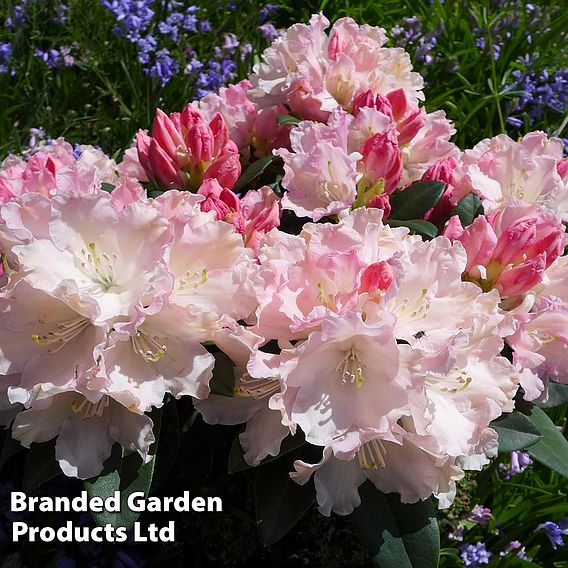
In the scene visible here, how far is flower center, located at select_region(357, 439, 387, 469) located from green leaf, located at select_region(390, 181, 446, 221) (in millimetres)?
423

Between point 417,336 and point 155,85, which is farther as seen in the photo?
point 155,85

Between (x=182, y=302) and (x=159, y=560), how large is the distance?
83 cm

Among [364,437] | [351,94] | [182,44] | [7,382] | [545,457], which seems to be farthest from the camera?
[182,44]

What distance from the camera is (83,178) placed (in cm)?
99

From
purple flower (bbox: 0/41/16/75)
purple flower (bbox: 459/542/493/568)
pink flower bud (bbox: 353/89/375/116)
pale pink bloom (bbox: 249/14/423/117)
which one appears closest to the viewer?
pink flower bud (bbox: 353/89/375/116)

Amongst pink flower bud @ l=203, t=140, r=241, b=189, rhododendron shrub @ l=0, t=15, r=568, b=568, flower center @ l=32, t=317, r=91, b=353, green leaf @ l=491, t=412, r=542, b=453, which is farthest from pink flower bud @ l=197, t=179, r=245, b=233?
green leaf @ l=491, t=412, r=542, b=453

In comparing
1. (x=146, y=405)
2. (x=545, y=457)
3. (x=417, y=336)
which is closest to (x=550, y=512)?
(x=545, y=457)

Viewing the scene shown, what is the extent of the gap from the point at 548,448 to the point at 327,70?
2.49 feet

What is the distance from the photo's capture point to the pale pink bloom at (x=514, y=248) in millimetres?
985

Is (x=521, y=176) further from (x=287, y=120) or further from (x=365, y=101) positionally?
(x=287, y=120)

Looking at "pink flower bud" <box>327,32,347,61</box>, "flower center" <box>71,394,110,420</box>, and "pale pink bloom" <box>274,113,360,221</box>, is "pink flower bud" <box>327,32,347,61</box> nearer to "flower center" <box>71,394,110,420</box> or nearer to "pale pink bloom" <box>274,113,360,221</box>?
"pale pink bloom" <box>274,113,360,221</box>

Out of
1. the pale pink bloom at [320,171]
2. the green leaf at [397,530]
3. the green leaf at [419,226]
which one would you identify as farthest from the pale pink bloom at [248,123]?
the green leaf at [397,530]

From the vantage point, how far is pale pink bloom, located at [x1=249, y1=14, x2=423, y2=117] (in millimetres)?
1365

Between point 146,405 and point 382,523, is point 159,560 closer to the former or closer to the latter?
point 382,523
